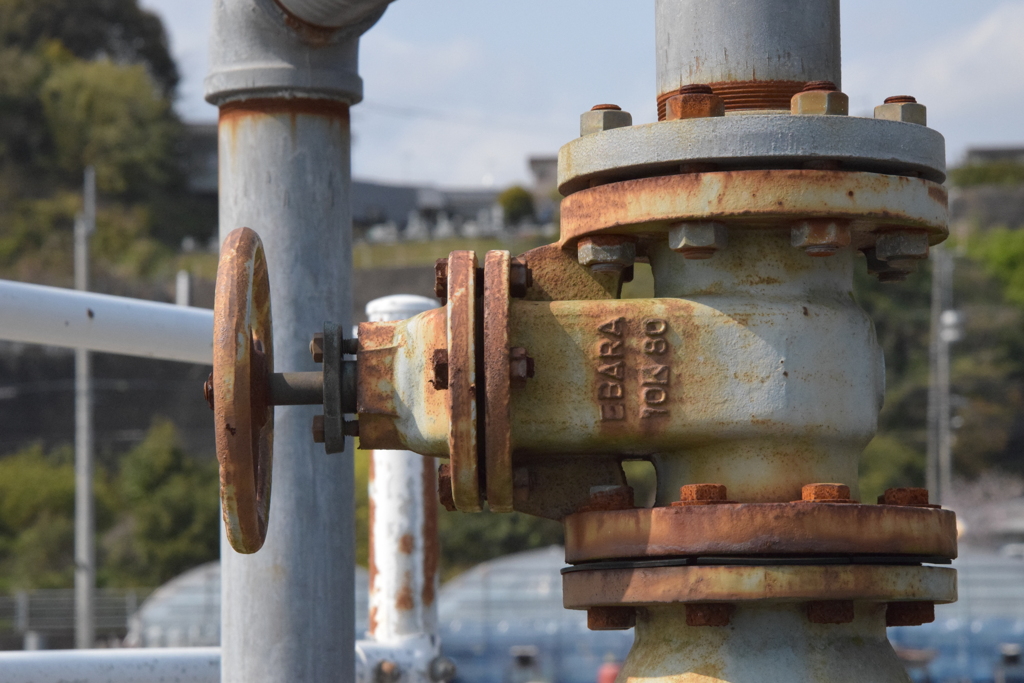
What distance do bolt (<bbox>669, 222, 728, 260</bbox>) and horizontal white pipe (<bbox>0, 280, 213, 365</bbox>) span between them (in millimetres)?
931

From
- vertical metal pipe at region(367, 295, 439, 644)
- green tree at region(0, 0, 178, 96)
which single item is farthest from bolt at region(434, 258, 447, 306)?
green tree at region(0, 0, 178, 96)

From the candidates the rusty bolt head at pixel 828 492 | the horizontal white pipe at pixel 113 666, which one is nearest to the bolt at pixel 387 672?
the horizontal white pipe at pixel 113 666

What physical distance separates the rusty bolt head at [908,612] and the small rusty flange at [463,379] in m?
0.45

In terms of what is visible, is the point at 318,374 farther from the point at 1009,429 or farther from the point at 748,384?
the point at 1009,429

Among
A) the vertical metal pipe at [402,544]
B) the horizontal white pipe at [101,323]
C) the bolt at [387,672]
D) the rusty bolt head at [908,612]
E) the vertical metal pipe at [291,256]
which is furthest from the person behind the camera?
the vertical metal pipe at [402,544]

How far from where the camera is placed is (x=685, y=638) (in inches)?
59.0

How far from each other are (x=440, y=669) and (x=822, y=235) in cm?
142

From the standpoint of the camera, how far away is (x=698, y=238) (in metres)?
1.48

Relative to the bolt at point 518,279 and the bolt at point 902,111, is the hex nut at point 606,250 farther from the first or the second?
the bolt at point 902,111

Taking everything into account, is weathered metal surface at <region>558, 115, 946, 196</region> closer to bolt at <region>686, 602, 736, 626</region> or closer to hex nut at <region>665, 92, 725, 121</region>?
hex nut at <region>665, 92, 725, 121</region>

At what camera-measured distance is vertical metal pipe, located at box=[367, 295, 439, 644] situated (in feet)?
8.86

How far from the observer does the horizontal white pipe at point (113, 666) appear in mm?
1935

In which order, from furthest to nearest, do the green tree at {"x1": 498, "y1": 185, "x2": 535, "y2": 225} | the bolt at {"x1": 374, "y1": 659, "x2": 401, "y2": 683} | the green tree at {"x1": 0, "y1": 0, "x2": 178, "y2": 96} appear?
the green tree at {"x1": 498, "y1": 185, "x2": 535, "y2": 225} < the green tree at {"x1": 0, "y1": 0, "x2": 178, "y2": 96} < the bolt at {"x1": 374, "y1": 659, "x2": 401, "y2": 683}

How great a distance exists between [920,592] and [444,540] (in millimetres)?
30104
